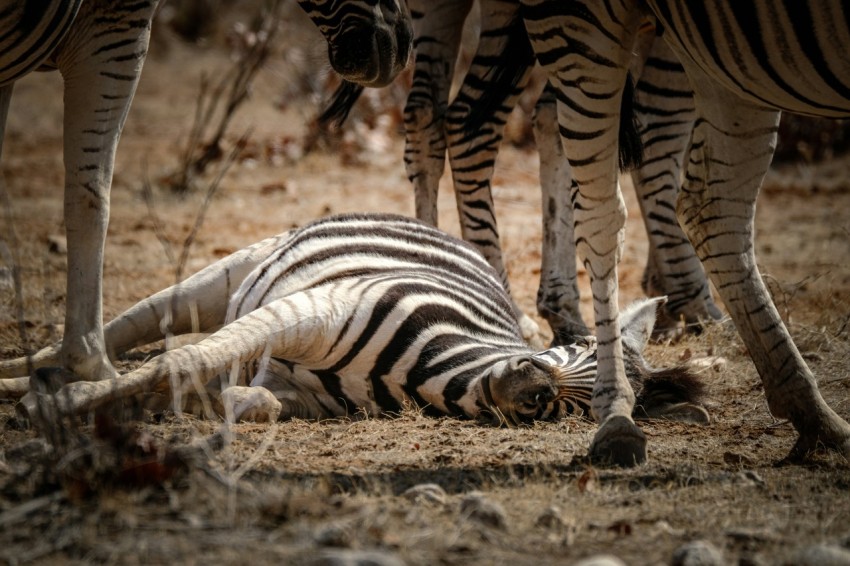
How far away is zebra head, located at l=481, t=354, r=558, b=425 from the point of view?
412 centimetres

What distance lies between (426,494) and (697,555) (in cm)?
90

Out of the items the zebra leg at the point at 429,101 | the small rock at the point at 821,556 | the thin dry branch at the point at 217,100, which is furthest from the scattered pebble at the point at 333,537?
the thin dry branch at the point at 217,100

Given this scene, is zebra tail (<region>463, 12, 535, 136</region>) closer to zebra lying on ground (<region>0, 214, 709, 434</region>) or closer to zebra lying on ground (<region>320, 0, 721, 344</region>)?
zebra lying on ground (<region>320, 0, 721, 344</region>)

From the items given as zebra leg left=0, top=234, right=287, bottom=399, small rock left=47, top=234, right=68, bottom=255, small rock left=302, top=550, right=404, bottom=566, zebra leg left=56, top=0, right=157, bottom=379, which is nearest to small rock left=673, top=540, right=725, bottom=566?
small rock left=302, top=550, right=404, bottom=566

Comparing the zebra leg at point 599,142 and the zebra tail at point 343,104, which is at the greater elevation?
the zebra tail at point 343,104

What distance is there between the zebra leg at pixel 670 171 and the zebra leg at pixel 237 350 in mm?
2656

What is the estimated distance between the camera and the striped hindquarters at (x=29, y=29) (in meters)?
4.02

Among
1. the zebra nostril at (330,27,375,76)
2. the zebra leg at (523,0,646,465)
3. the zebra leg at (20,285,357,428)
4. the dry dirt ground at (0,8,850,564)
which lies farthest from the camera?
the zebra nostril at (330,27,375,76)

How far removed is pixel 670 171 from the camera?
629 centimetres

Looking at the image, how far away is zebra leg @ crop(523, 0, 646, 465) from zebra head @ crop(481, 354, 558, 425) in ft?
0.87

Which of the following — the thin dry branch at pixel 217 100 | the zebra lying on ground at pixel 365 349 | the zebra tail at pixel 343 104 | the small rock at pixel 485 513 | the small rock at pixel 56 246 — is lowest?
the small rock at pixel 485 513

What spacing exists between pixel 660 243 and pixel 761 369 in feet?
7.81

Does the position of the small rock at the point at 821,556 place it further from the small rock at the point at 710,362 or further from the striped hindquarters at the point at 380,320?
the small rock at the point at 710,362

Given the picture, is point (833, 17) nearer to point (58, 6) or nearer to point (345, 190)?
point (58, 6)
